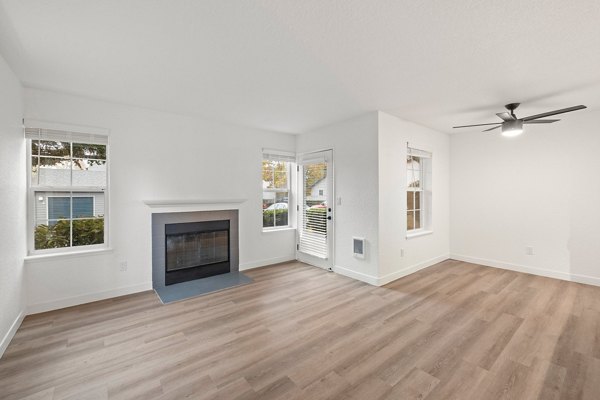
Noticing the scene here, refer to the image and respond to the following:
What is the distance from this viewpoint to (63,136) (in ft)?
10.4

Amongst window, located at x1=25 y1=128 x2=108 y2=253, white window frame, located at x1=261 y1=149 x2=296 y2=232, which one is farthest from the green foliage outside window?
white window frame, located at x1=261 y1=149 x2=296 y2=232

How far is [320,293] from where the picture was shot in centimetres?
362

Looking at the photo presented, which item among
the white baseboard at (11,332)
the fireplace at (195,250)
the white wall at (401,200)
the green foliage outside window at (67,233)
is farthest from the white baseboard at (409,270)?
the white baseboard at (11,332)

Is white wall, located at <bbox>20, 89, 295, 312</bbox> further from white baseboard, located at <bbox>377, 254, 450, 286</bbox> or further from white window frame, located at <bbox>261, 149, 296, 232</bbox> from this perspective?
white baseboard, located at <bbox>377, 254, 450, 286</bbox>

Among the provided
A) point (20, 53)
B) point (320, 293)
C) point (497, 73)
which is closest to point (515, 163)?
point (497, 73)

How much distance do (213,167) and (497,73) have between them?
12.6ft

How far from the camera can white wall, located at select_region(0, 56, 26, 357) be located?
7.72 feet

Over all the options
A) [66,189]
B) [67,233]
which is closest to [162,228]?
[67,233]

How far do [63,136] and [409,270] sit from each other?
518 cm

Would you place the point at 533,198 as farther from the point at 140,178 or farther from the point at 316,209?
the point at 140,178

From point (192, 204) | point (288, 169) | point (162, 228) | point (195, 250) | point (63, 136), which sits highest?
point (63, 136)

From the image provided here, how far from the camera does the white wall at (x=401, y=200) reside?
13.0ft

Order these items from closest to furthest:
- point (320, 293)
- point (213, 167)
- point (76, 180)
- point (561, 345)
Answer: point (561, 345), point (76, 180), point (320, 293), point (213, 167)

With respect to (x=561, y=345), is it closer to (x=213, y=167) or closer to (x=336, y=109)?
(x=336, y=109)
